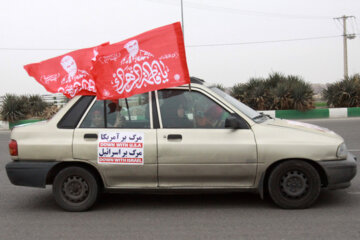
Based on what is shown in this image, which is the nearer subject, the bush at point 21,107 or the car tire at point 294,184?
the car tire at point 294,184

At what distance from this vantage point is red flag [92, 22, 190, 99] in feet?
17.6

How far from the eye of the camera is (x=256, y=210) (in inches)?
211

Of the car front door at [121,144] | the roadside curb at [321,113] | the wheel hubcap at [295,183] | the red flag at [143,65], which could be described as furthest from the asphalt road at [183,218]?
the roadside curb at [321,113]

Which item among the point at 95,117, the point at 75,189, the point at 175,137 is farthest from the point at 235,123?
the point at 75,189

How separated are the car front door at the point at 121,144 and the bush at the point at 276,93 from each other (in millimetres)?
15498

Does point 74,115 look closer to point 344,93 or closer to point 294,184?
point 294,184

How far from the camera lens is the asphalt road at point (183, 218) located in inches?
181

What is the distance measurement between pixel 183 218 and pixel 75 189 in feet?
4.49

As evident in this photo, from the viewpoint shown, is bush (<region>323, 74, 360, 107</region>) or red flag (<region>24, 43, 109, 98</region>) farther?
bush (<region>323, 74, 360, 107</region>)

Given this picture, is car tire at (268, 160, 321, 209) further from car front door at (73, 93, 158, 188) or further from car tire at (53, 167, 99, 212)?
car tire at (53, 167, 99, 212)

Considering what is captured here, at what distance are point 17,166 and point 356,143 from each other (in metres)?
8.33

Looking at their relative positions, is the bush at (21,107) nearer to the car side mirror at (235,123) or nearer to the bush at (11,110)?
the bush at (11,110)

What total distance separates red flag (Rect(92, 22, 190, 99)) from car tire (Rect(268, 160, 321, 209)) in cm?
154

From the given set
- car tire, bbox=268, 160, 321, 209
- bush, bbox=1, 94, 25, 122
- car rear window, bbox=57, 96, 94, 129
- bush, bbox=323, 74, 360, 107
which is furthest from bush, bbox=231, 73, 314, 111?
car rear window, bbox=57, 96, 94, 129
